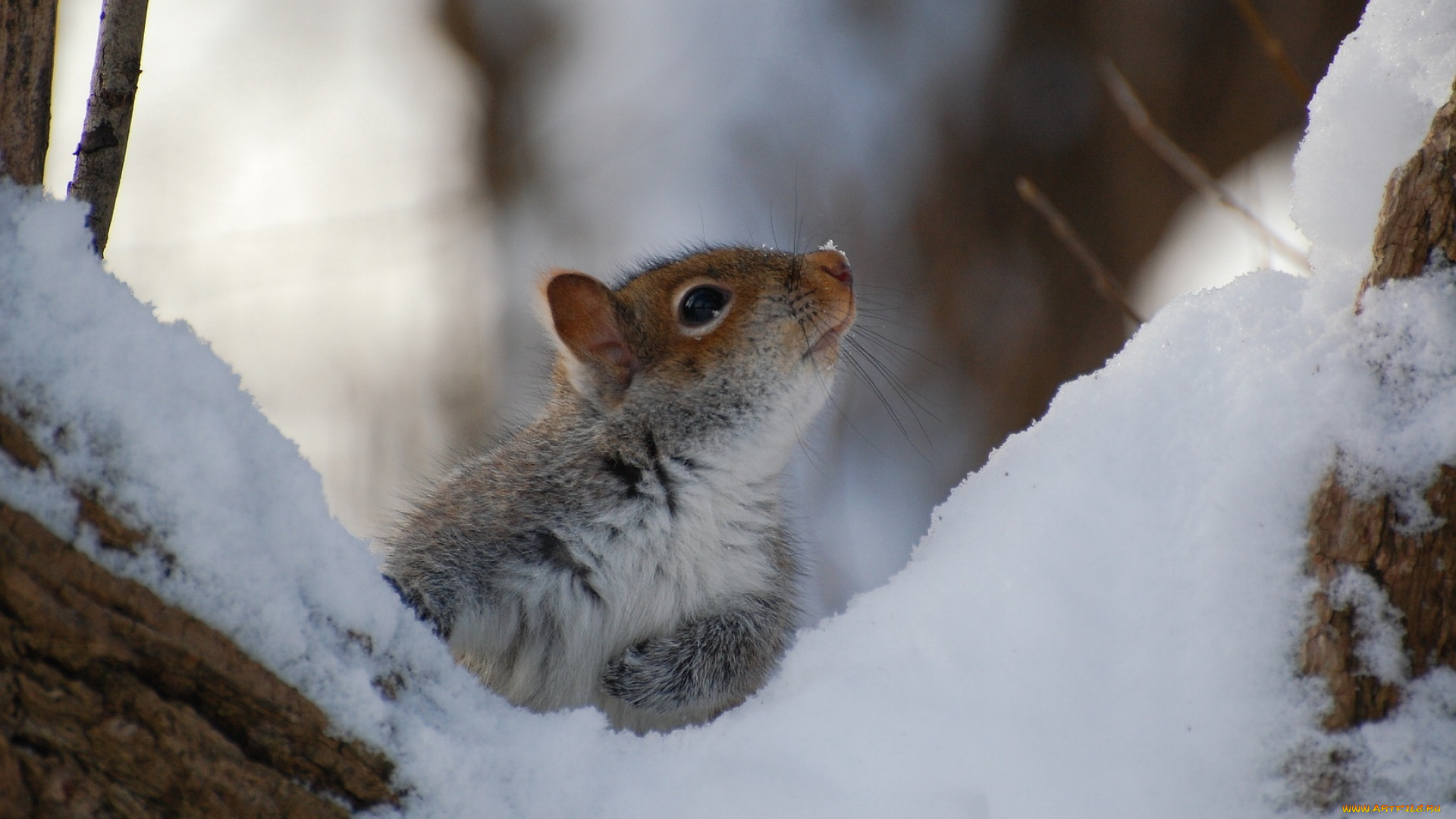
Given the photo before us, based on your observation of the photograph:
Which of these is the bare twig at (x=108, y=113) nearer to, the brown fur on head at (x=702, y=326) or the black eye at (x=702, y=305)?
the brown fur on head at (x=702, y=326)

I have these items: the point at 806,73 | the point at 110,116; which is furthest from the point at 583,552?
the point at 806,73

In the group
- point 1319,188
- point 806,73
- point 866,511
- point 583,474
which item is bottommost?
point 1319,188

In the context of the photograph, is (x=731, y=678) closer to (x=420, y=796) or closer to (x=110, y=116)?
(x=420, y=796)

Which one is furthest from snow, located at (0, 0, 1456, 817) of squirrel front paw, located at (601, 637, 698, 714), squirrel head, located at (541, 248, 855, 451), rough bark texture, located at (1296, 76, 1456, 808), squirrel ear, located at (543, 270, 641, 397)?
squirrel ear, located at (543, 270, 641, 397)

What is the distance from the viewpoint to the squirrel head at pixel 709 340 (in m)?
2.83

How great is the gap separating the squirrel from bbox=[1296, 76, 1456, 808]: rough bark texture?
134cm

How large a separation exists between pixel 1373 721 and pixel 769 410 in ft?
5.34

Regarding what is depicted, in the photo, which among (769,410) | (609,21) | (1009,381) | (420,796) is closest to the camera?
(420,796)

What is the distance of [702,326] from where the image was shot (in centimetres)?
297

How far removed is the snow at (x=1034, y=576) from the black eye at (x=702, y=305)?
129cm

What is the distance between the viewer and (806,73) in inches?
292

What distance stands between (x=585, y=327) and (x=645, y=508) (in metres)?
0.60

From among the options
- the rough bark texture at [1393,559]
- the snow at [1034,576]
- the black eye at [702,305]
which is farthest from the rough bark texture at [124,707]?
the black eye at [702,305]

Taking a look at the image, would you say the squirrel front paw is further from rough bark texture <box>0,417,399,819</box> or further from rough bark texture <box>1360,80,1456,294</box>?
rough bark texture <box>1360,80,1456,294</box>
